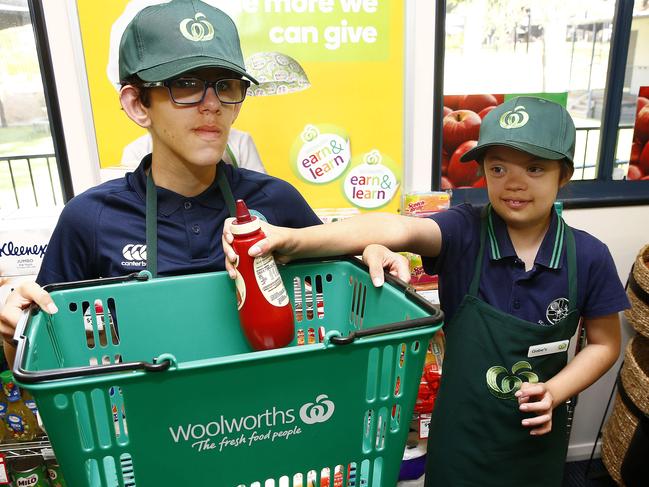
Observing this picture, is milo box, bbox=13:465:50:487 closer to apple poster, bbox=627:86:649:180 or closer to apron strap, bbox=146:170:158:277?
apron strap, bbox=146:170:158:277

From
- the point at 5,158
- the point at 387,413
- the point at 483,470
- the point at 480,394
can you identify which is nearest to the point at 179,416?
the point at 387,413

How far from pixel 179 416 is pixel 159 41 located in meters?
0.64

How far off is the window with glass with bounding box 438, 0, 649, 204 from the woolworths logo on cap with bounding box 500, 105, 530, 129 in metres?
0.85

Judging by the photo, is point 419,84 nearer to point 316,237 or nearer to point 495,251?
point 495,251

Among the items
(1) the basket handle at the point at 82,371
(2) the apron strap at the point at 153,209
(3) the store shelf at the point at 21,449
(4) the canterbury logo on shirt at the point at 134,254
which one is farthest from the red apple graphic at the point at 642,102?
(3) the store shelf at the point at 21,449

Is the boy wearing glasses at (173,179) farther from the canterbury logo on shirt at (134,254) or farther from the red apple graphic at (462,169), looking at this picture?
the red apple graphic at (462,169)

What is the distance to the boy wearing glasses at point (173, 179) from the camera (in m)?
0.90

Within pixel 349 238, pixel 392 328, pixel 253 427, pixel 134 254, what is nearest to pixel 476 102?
pixel 349 238

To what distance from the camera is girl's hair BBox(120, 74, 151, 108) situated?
3.15ft

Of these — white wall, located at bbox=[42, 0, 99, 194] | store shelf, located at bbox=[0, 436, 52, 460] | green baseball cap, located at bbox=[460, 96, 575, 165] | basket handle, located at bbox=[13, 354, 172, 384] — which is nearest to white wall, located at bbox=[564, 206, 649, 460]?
green baseball cap, located at bbox=[460, 96, 575, 165]

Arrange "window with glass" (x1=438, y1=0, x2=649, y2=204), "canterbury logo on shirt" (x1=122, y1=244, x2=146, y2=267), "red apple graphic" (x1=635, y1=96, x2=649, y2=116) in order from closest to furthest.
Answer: "canterbury logo on shirt" (x1=122, y1=244, x2=146, y2=267), "window with glass" (x1=438, y1=0, x2=649, y2=204), "red apple graphic" (x1=635, y1=96, x2=649, y2=116)

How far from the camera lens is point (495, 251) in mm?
1226

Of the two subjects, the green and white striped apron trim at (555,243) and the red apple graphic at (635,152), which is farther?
the red apple graphic at (635,152)

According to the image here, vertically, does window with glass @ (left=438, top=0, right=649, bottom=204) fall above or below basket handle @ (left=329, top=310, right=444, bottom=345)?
above
